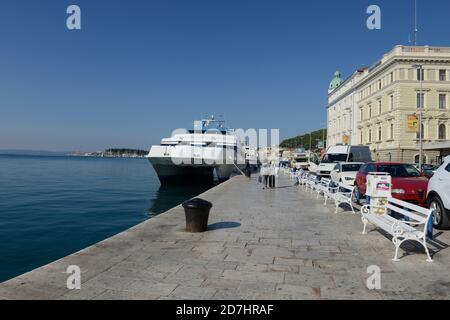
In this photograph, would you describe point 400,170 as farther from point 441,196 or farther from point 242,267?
point 242,267

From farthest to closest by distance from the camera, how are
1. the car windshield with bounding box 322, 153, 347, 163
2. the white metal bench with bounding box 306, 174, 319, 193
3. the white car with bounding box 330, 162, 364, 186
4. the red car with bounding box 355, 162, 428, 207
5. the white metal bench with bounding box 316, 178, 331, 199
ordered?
the car windshield with bounding box 322, 153, 347, 163 < the white car with bounding box 330, 162, 364, 186 < the white metal bench with bounding box 306, 174, 319, 193 < the white metal bench with bounding box 316, 178, 331, 199 < the red car with bounding box 355, 162, 428, 207

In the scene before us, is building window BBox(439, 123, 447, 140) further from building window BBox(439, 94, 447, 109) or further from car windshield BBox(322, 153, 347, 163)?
car windshield BBox(322, 153, 347, 163)

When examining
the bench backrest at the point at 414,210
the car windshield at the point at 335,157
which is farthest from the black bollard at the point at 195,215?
the car windshield at the point at 335,157

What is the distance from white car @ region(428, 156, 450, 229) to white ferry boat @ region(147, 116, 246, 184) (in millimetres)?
23763

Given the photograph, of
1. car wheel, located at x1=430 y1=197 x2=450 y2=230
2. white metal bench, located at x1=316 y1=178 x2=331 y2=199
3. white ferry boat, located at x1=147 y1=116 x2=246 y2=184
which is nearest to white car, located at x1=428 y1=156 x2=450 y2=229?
car wheel, located at x1=430 y1=197 x2=450 y2=230

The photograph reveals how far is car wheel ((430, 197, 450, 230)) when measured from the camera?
8141mm

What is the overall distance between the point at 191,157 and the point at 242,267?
2603 cm

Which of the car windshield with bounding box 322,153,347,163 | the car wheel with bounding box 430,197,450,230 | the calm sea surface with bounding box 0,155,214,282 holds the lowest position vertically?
the calm sea surface with bounding box 0,155,214,282

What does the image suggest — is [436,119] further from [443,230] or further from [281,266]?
[281,266]

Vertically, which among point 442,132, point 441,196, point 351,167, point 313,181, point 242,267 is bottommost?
point 242,267

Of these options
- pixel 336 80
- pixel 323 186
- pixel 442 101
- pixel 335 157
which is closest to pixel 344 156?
pixel 335 157

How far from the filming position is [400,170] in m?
13.0

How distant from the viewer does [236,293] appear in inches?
174
